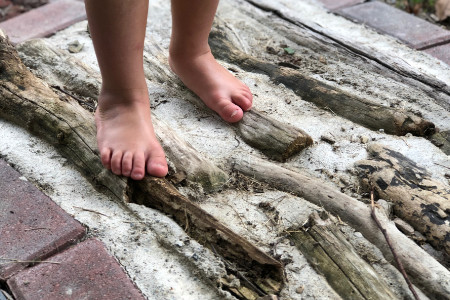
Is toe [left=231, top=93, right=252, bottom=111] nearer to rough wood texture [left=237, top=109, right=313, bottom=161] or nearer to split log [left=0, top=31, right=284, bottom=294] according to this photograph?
rough wood texture [left=237, top=109, right=313, bottom=161]

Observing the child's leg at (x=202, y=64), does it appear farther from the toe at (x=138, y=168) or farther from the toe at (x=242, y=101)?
the toe at (x=138, y=168)

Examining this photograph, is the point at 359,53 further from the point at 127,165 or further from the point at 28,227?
the point at 28,227

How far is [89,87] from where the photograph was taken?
2223 mm

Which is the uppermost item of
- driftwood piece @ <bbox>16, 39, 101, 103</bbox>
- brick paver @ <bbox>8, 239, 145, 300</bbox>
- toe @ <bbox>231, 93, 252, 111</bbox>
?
toe @ <bbox>231, 93, 252, 111</bbox>

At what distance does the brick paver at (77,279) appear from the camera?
4.44ft

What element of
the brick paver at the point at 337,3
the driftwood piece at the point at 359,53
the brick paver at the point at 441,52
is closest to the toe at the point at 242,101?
the driftwood piece at the point at 359,53

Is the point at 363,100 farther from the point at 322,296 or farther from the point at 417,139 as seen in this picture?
the point at 322,296

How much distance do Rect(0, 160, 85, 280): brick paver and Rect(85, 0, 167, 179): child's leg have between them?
0.21 m

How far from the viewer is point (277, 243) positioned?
1.51m

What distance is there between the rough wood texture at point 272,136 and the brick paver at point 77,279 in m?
0.66

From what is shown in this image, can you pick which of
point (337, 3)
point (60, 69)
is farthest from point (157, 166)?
point (337, 3)

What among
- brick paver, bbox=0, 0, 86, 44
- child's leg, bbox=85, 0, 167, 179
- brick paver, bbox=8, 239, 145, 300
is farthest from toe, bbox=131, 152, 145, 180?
brick paver, bbox=0, 0, 86, 44

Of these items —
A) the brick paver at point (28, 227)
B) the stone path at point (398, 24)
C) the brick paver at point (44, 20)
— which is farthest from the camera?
the brick paver at point (44, 20)

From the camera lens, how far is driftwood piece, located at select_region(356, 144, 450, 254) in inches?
61.1
